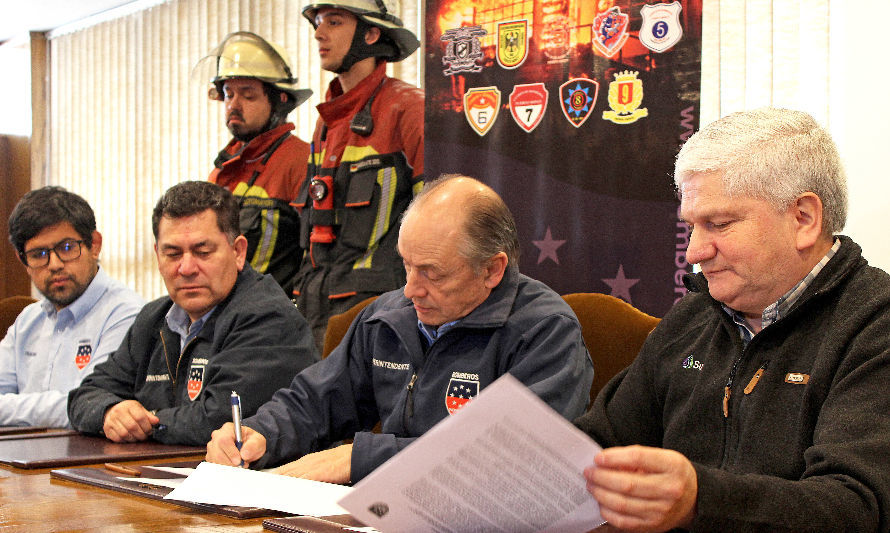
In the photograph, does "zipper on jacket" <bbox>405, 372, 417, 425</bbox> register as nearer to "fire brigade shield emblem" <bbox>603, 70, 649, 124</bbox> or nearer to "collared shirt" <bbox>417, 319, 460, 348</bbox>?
"collared shirt" <bbox>417, 319, 460, 348</bbox>

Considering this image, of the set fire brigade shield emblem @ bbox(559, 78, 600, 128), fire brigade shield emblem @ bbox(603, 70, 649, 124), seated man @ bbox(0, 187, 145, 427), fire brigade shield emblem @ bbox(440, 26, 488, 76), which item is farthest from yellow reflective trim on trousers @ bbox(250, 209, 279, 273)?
fire brigade shield emblem @ bbox(603, 70, 649, 124)

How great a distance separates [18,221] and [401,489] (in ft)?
9.12

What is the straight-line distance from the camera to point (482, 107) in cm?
327

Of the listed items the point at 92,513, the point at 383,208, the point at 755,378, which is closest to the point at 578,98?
the point at 383,208

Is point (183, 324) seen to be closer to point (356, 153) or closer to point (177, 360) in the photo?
point (177, 360)

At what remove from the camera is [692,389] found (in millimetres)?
1590

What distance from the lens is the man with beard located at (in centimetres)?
411

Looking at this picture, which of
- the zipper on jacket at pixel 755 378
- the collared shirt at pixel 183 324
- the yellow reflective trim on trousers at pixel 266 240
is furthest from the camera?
the yellow reflective trim on trousers at pixel 266 240

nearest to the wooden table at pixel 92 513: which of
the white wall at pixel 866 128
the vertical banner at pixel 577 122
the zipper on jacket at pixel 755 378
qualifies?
the zipper on jacket at pixel 755 378

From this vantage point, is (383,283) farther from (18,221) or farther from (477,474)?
(477,474)

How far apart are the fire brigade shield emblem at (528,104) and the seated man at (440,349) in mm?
1048

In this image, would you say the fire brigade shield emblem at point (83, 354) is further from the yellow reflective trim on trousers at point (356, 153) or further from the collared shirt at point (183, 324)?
the yellow reflective trim on trousers at point (356, 153)

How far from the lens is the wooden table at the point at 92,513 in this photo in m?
1.33

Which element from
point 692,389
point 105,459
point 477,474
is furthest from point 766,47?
point 477,474
